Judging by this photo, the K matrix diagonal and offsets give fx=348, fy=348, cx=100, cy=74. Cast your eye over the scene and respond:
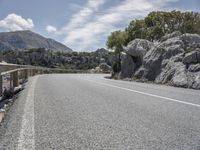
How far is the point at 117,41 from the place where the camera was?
6147cm

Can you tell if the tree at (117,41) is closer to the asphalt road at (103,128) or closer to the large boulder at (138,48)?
the large boulder at (138,48)

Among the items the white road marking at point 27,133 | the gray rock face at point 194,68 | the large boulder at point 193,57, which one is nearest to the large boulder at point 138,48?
the large boulder at point 193,57

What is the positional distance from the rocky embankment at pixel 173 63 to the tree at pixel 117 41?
1020 inches

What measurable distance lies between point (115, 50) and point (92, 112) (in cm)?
5494

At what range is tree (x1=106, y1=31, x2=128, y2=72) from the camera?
200ft

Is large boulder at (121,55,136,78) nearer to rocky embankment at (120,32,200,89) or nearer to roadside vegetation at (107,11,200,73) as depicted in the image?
rocky embankment at (120,32,200,89)

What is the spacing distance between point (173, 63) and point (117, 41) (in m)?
37.6

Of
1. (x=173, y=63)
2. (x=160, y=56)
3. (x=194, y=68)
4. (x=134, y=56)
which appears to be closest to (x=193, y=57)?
(x=194, y=68)

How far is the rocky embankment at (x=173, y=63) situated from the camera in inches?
814

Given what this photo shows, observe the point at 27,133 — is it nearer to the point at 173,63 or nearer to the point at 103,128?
the point at 103,128

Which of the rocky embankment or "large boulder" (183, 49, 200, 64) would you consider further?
"large boulder" (183, 49, 200, 64)

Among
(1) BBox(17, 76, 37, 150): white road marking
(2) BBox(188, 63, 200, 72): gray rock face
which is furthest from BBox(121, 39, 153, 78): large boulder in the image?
(1) BBox(17, 76, 37, 150): white road marking

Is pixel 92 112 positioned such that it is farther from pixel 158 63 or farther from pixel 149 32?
pixel 149 32

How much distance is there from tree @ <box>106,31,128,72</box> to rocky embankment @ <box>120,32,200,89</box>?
2591 centimetres
